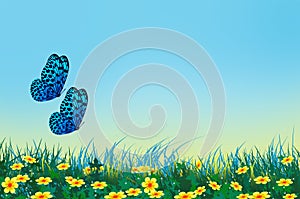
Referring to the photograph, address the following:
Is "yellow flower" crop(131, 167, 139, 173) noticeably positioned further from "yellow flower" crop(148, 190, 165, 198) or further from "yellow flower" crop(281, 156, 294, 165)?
"yellow flower" crop(281, 156, 294, 165)

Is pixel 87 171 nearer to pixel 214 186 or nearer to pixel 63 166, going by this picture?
pixel 63 166

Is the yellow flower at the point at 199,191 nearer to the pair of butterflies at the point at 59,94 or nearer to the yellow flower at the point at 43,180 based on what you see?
the yellow flower at the point at 43,180

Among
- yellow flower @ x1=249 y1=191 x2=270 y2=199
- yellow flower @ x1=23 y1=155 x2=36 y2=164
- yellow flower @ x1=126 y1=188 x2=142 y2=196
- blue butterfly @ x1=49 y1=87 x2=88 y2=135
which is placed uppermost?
blue butterfly @ x1=49 y1=87 x2=88 y2=135

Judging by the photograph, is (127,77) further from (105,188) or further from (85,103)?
(105,188)

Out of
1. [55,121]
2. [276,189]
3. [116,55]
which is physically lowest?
[276,189]

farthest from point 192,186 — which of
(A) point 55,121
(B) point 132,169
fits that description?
(A) point 55,121

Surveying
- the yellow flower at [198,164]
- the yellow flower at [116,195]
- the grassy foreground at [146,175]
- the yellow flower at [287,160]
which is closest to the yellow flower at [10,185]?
the grassy foreground at [146,175]

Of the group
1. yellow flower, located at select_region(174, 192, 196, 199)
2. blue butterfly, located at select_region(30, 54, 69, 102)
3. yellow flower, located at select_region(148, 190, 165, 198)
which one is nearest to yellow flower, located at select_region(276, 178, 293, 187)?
yellow flower, located at select_region(174, 192, 196, 199)
